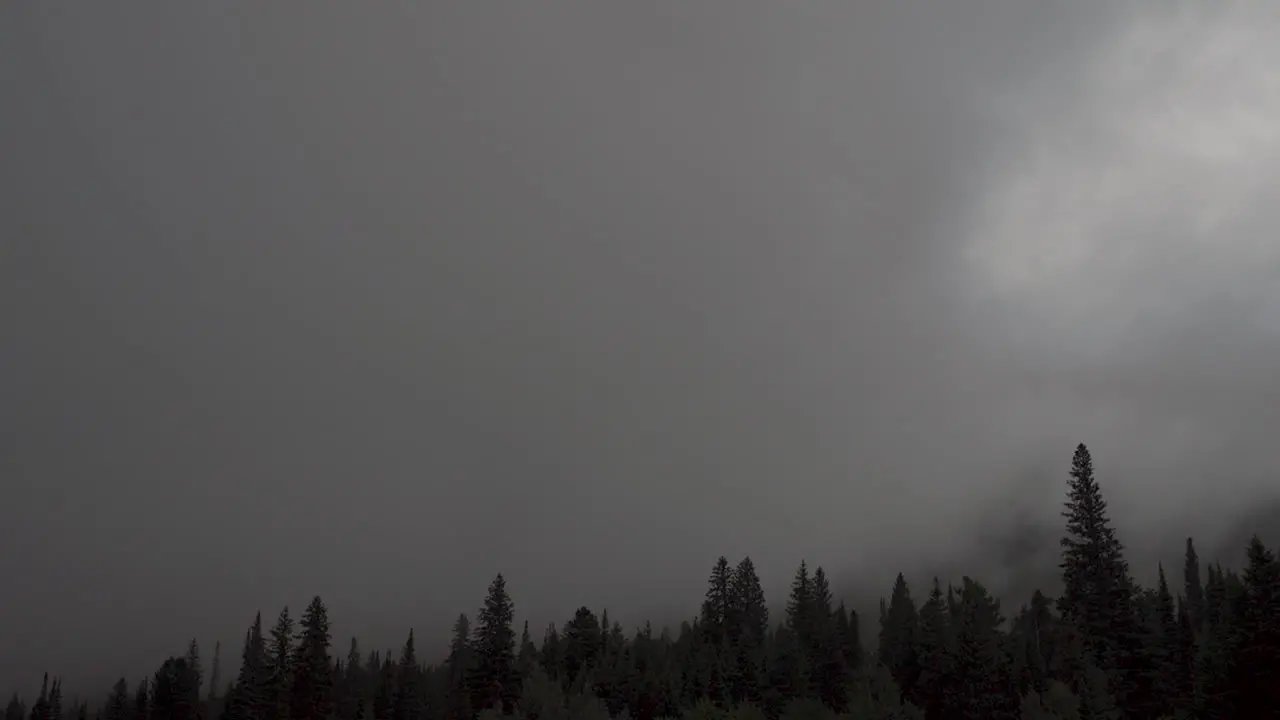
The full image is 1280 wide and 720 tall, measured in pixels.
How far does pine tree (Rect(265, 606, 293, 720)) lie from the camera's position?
4146 inches

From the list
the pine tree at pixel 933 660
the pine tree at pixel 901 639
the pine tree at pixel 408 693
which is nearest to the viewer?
the pine tree at pixel 933 660

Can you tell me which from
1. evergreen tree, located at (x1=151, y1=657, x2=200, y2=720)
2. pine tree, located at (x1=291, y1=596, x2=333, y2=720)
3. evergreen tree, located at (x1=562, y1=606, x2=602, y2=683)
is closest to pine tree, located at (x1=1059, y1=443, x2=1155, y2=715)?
evergreen tree, located at (x1=562, y1=606, x2=602, y2=683)

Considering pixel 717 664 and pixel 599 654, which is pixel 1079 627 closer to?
pixel 717 664

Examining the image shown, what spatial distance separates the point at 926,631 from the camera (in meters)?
88.8

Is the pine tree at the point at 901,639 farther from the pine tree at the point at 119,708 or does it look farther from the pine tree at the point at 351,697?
the pine tree at the point at 119,708

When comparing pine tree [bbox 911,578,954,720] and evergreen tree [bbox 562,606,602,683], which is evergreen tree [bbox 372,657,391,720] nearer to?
evergreen tree [bbox 562,606,602,683]

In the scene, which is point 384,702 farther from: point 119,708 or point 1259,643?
point 1259,643

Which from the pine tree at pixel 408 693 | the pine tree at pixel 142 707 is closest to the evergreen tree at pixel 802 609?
the pine tree at pixel 408 693

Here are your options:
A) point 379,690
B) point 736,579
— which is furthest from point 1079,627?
point 379,690

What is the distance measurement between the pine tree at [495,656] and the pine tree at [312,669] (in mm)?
17074

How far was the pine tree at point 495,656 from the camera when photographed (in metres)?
106

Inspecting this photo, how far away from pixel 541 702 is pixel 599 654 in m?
84.5

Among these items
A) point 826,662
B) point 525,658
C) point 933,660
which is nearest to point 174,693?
point 525,658

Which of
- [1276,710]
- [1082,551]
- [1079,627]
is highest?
[1082,551]
